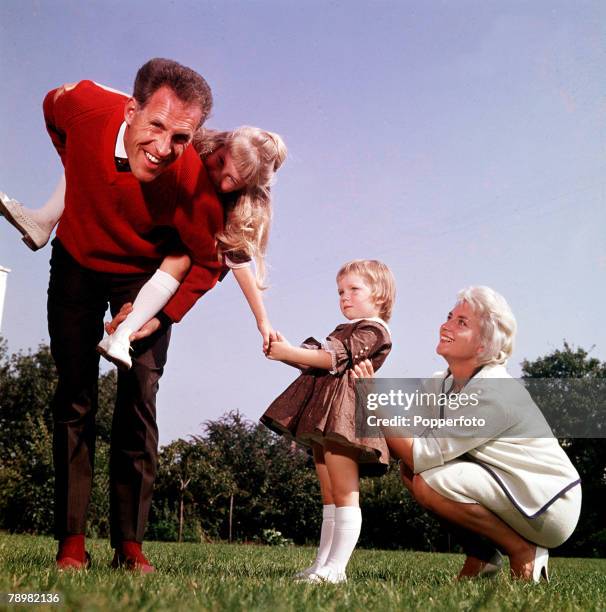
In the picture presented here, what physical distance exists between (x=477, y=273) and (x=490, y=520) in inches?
133

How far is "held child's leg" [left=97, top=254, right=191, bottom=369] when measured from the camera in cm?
309

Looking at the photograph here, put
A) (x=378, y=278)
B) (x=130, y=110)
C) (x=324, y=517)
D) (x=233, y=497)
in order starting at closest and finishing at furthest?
1. (x=130, y=110)
2. (x=324, y=517)
3. (x=378, y=278)
4. (x=233, y=497)

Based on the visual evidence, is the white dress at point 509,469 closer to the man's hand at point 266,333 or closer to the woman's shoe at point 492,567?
the woman's shoe at point 492,567

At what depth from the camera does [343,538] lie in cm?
315

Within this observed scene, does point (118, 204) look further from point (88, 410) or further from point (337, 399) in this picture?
point (337, 399)

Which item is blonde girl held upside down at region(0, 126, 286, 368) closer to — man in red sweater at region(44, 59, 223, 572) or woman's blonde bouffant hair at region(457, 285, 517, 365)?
man in red sweater at region(44, 59, 223, 572)

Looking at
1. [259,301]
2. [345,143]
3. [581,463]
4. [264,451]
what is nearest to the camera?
[259,301]

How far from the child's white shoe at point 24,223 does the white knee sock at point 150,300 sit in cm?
54

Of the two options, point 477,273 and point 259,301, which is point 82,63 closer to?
point 259,301

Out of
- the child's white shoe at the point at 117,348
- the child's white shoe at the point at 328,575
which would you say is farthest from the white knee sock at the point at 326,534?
the child's white shoe at the point at 117,348

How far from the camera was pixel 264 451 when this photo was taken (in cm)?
1764

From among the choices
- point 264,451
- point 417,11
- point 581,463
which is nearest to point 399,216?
point 417,11

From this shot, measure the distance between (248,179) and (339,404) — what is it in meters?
1.13

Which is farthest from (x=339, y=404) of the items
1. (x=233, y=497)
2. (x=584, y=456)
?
(x=584, y=456)
